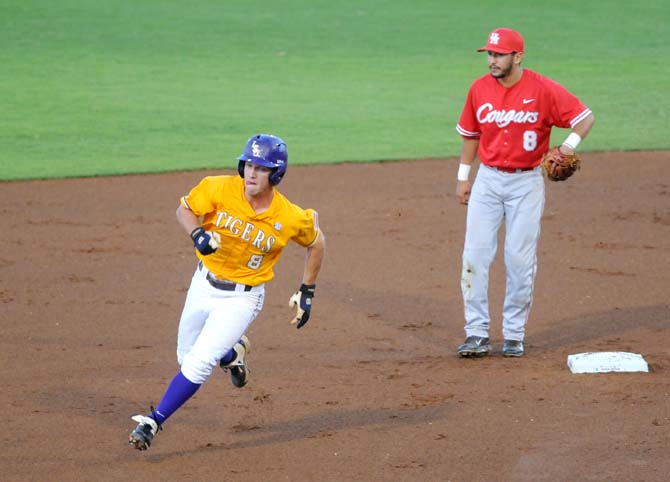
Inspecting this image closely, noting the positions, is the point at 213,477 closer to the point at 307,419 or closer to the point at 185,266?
the point at 307,419

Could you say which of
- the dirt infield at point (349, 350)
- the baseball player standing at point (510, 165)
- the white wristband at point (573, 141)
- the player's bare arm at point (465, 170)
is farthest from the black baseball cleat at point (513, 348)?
the white wristband at point (573, 141)

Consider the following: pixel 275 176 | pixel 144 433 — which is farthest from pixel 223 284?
pixel 144 433

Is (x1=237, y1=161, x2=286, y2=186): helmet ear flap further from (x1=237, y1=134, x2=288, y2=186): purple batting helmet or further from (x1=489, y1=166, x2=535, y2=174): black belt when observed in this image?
(x1=489, y1=166, x2=535, y2=174): black belt

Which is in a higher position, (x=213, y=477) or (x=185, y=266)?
(x=213, y=477)

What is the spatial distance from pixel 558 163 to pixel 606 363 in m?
1.43

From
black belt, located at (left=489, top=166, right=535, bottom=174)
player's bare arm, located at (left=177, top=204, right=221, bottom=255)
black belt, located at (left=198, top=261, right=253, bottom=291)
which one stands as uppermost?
player's bare arm, located at (left=177, top=204, right=221, bottom=255)

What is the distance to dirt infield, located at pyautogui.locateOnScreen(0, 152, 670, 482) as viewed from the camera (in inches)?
251

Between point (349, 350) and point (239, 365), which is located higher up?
point (239, 365)

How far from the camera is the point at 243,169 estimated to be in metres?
6.50

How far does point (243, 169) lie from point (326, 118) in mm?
12074

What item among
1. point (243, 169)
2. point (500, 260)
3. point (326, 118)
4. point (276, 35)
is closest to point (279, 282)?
point (500, 260)

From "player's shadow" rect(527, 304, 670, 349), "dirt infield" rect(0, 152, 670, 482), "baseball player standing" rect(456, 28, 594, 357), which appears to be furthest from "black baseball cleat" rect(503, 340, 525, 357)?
"player's shadow" rect(527, 304, 670, 349)

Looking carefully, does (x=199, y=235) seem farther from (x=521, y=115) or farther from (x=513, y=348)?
(x=513, y=348)

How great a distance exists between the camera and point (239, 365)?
23.3ft
